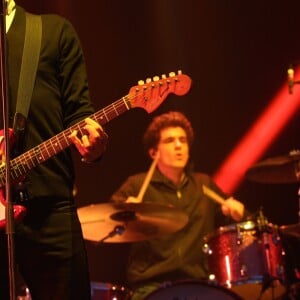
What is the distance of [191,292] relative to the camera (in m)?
4.18

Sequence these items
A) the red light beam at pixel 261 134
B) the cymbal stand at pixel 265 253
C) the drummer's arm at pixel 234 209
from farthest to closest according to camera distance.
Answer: the red light beam at pixel 261 134 → the drummer's arm at pixel 234 209 → the cymbal stand at pixel 265 253

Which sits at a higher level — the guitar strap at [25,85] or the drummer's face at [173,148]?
the guitar strap at [25,85]

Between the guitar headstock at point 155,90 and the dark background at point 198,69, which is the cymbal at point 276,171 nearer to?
the dark background at point 198,69

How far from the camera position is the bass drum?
13.5 feet

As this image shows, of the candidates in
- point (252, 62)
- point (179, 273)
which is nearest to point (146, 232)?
point (179, 273)

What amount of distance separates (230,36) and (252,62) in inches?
10.5

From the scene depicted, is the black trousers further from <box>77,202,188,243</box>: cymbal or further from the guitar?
<box>77,202,188,243</box>: cymbal

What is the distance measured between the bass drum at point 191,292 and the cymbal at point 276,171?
39.0 inches

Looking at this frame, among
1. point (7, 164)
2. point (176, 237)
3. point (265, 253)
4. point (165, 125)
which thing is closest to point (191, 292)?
point (265, 253)

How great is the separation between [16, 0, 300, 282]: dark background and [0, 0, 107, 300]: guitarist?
3.08 metres

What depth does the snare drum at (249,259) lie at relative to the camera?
4.49m

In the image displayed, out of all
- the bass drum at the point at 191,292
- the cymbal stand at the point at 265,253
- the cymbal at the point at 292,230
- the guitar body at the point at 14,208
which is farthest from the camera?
the cymbal stand at the point at 265,253

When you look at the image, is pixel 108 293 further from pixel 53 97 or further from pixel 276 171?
pixel 53 97

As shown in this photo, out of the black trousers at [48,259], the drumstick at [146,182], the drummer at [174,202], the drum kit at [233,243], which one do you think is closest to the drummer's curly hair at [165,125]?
the drummer at [174,202]
